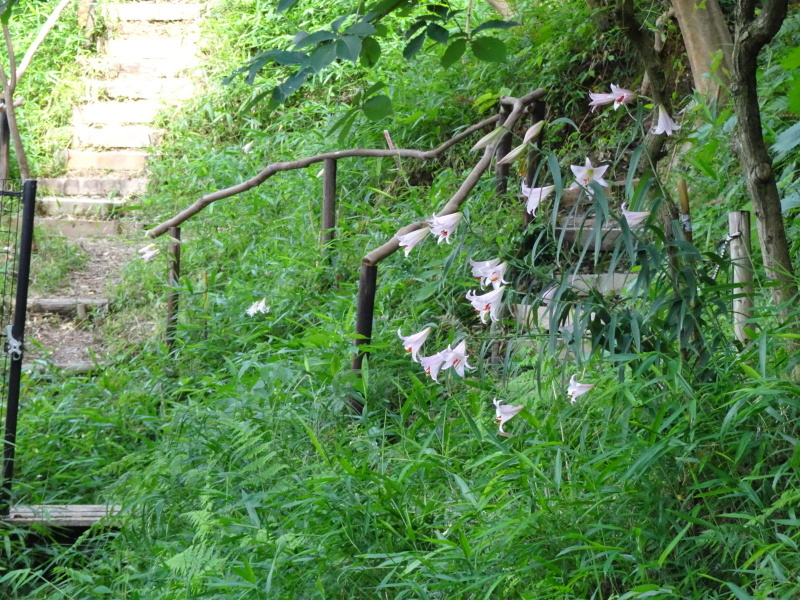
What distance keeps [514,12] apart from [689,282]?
4201mm

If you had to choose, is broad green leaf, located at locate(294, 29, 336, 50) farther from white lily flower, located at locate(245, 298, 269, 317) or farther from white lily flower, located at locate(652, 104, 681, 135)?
white lily flower, located at locate(245, 298, 269, 317)

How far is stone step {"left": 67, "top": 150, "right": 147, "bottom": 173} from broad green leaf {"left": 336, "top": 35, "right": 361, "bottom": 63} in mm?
5826

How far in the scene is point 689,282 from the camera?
2.02 meters

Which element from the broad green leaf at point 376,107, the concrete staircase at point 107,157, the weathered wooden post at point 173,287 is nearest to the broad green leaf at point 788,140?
the broad green leaf at point 376,107

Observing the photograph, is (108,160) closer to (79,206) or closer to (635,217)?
(79,206)

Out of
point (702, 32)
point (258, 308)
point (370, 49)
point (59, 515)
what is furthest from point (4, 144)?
point (370, 49)

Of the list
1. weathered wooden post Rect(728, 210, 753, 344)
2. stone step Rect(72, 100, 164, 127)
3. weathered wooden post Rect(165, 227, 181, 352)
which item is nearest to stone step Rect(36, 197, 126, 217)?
stone step Rect(72, 100, 164, 127)

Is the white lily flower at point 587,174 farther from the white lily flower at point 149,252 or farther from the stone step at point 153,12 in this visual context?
the stone step at point 153,12

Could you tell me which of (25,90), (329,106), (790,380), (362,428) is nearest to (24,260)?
(362,428)

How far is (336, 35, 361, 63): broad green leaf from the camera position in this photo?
1.69 metres

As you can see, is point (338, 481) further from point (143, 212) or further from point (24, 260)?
point (143, 212)

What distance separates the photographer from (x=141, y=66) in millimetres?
8055

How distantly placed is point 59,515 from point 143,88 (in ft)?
17.6

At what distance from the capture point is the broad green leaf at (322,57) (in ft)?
5.59
